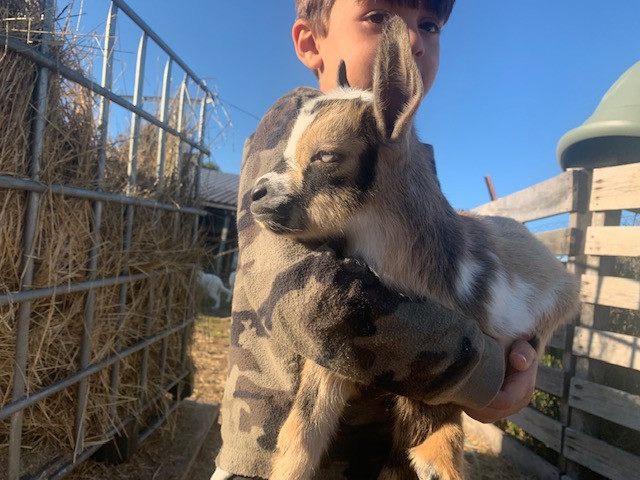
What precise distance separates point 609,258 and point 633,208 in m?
0.50

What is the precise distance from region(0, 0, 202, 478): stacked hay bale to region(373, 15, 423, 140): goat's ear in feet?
5.72

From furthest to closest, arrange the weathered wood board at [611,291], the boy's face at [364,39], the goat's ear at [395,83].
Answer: the weathered wood board at [611,291] < the boy's face at [364,39] < the goat's ear at [395,83]

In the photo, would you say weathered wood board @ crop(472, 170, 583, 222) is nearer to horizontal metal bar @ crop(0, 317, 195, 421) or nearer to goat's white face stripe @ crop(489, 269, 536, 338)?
goat's white face stripe @ crop(489, 269, 536, 338)

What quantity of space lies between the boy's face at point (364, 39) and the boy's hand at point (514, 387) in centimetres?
113

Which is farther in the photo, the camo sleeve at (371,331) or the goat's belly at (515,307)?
the goat's belly at (515,307)

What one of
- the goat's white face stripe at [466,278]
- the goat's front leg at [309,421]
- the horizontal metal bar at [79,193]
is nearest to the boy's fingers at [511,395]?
the goat's white face stripe at [466,278]

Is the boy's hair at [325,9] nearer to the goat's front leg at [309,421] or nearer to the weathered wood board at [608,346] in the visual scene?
the goat's front leg at [309,421]

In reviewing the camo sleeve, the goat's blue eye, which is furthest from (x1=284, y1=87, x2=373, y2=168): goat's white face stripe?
the goat's blue eye

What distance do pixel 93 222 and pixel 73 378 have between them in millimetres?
905

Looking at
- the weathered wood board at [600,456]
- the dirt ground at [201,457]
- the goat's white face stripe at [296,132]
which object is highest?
the goat's white face stripe at [296,132]

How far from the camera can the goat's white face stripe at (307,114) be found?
1.58 meters

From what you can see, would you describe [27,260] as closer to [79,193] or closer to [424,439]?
[79,193]

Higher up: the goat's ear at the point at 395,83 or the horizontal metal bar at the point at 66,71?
the horizontal metal bar at the point at 66,71

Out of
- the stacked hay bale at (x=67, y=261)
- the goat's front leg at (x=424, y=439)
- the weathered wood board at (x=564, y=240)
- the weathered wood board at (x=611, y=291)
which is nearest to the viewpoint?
the goat's front leg at (x=424, y=439)
